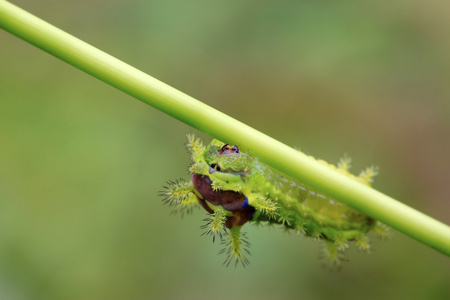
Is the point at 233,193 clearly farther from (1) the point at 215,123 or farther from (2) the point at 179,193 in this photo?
(1) the point at 215,123

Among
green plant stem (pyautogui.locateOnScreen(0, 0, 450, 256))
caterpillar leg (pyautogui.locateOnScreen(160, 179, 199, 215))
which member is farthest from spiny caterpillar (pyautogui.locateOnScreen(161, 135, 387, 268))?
green plant stem (pyautogui.locateOnScreen(0, 0, 450, 256))

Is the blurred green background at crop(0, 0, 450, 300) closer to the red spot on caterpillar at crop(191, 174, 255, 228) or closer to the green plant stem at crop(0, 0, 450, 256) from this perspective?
the red spot on caterpillar at crop(191, 174, 255, 228)

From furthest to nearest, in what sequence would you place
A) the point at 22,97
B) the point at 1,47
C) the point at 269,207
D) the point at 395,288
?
1. the point at 1,47
2. the point at 22,97
3. the point at 395,288
4. the point at 269,207

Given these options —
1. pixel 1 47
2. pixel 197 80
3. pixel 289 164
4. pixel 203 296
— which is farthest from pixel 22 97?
pixel 289 164

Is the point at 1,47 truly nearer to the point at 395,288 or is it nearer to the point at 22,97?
the point at 22,97

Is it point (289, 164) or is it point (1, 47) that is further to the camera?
point (1, 47)

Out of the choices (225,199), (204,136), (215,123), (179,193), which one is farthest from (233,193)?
(204,136)
